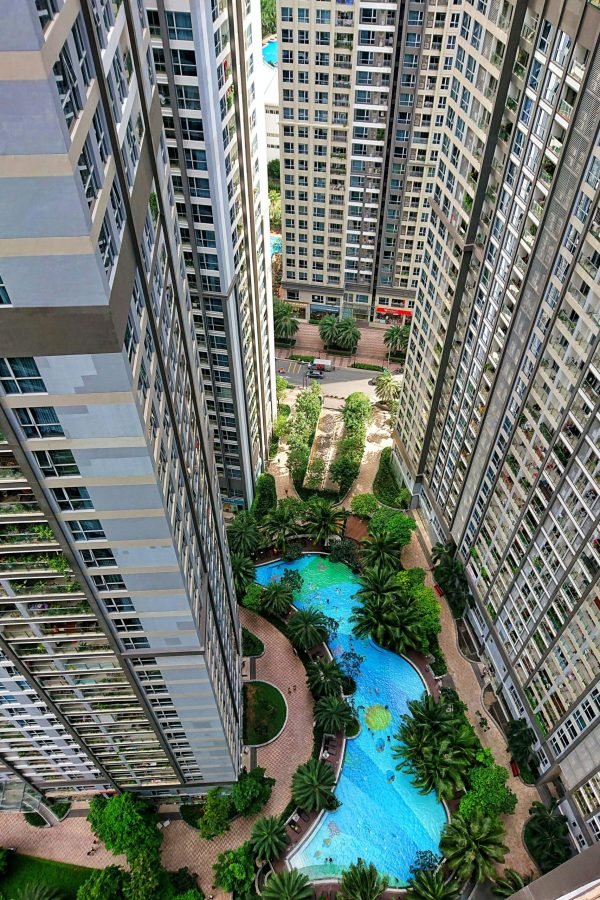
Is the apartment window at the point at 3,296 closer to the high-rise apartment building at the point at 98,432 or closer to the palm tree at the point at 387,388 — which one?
the high-rise apartment building at the point at 98,432

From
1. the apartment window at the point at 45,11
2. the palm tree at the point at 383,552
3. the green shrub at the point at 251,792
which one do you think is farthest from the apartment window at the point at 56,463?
the palm tree at the point at 383,552

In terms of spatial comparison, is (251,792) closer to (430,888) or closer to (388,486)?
(430,888)

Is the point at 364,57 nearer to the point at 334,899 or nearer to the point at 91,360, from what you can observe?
the point at 91,360

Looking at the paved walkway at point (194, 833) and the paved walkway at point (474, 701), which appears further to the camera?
the paved walkway at point (194, 833)

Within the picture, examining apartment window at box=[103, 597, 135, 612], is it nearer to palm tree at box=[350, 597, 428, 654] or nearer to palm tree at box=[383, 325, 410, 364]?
palm tree at box=[350, 597, 428, 654]

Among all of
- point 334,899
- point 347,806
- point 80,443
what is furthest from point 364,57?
point 334,899

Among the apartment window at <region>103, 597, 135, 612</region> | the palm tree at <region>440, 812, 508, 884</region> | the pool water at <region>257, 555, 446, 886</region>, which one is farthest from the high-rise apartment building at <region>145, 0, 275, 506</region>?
the palm tree at <region>440, 812, 508, 884</region>
